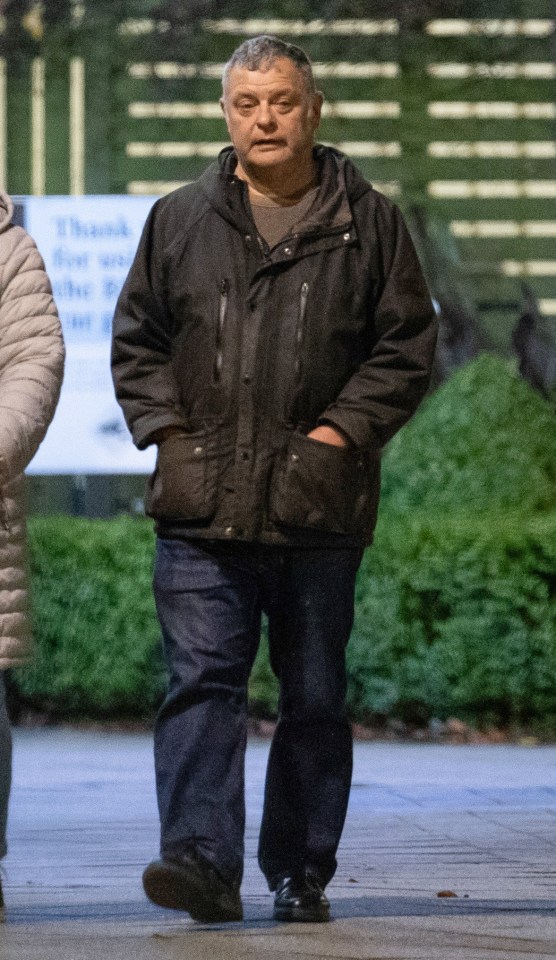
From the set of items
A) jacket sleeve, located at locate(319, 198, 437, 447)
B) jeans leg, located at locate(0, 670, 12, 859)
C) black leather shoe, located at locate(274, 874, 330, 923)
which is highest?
jacket sleeve, located at locate(319, 198, 437, 447)

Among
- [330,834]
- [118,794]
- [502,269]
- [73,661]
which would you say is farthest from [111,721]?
[330,834]

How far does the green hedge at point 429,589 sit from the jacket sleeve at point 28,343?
4.77 m

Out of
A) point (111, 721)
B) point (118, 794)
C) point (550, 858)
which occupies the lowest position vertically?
point (111, 721)

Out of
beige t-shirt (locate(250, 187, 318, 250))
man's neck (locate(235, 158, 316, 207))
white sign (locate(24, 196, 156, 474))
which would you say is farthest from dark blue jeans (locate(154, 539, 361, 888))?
white sign (locate(24, 196, 156, 474))

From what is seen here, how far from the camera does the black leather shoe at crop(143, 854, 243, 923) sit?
4098 mm

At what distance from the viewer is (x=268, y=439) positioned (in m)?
4.27

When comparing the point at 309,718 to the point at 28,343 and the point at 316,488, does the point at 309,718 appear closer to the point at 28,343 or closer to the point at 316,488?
the point at 316,488

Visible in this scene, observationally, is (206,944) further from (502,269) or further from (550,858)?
(502,269)

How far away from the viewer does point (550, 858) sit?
5.29 meters

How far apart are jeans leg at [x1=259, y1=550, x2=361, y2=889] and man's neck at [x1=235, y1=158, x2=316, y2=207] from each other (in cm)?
82

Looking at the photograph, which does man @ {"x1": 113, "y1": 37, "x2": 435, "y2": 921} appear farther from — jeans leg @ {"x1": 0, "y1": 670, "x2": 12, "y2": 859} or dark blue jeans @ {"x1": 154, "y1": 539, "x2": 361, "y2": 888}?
jeans leg @ {"x1": 0, "y1": 670, "x2": 12, "y2": 859}

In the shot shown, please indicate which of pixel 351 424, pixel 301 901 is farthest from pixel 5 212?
pixel 301 901

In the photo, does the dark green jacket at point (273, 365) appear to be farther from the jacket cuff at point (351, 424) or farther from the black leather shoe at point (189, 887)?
the black leather shoe at point (189, 887)

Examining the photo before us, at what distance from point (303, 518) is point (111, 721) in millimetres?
5688
